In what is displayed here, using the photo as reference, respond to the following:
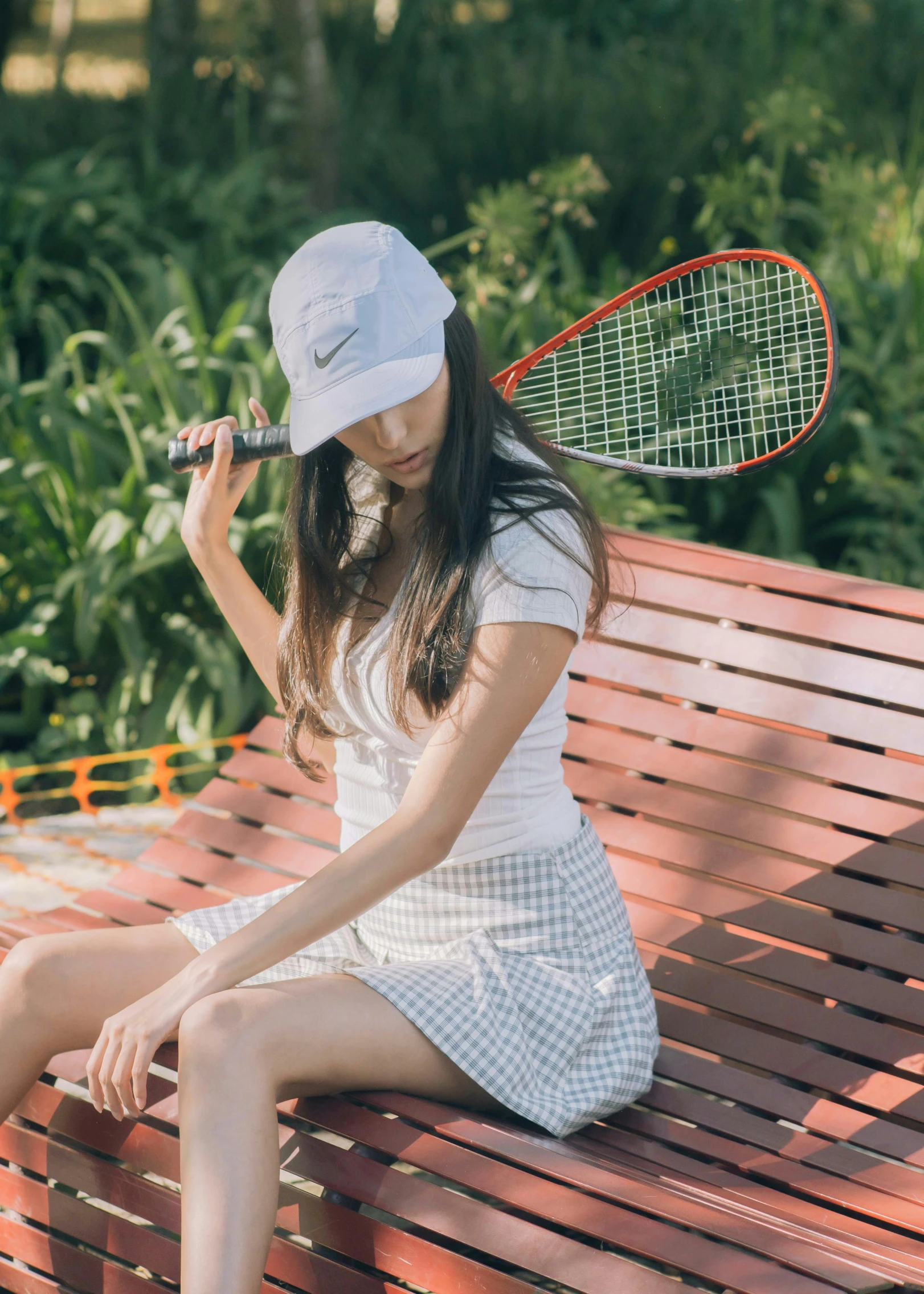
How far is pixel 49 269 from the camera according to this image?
639 cm

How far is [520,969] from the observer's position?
1959mm

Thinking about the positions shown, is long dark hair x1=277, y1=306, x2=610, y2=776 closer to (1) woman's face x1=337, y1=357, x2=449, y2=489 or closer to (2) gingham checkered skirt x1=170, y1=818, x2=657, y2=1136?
(1) woman's face x1=337, y1=357, x2=449, y2=489

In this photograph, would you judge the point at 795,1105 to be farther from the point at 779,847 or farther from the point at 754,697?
the point at 754,697

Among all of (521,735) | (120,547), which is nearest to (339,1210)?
(521,735)

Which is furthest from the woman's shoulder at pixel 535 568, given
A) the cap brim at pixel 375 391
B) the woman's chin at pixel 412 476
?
the cap brim at pixel 375 391

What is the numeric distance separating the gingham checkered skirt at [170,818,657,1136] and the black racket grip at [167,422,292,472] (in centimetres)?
70

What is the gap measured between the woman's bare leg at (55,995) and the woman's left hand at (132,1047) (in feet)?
0.67

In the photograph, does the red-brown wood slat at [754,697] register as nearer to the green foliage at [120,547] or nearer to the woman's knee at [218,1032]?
the woman's knee at [218,1032]

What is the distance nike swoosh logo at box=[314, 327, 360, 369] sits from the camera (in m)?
1.80

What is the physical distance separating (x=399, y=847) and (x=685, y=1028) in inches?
28.6

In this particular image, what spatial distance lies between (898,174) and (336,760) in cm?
576

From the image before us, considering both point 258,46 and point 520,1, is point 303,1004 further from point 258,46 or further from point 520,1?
point 520,1

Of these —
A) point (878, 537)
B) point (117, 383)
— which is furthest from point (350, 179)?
point (878, 537)

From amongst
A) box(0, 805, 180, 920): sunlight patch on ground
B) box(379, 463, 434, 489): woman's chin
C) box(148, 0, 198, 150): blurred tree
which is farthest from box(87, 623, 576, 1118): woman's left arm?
box(148, 0, 198, 150): blurred tree
